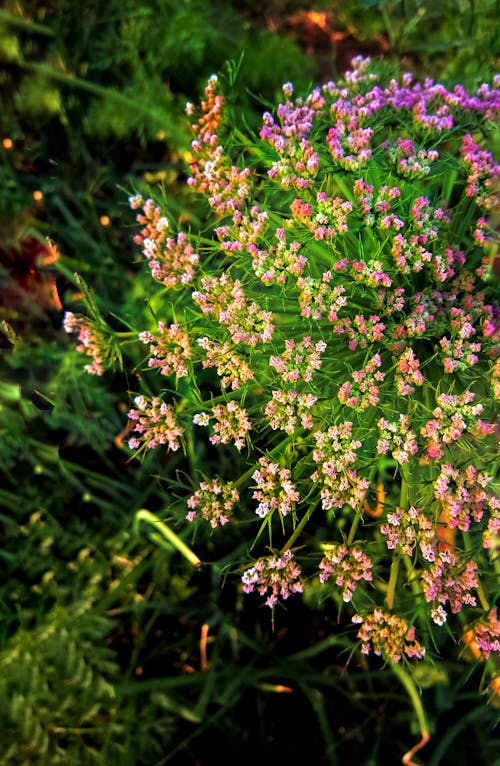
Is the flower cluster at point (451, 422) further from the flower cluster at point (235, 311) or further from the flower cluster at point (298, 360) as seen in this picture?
the flower cluster at point (235, 311)

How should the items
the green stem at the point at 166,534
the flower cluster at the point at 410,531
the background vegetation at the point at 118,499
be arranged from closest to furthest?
1. the flower cluster at the point at 410,531
2. the green stem at the point at 166,534
3. the background vegetation at the point at 118,499

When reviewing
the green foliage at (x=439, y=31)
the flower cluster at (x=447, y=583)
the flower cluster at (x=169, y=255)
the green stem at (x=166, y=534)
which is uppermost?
the green foliage at (x=439, y=31)

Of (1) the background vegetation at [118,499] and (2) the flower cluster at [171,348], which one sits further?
(1) the background vegetation at [118,499]

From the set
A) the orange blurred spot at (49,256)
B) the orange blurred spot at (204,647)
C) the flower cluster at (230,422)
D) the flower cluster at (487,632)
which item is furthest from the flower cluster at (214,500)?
the orange blurred spot at (49,256)

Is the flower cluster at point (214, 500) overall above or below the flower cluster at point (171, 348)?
below

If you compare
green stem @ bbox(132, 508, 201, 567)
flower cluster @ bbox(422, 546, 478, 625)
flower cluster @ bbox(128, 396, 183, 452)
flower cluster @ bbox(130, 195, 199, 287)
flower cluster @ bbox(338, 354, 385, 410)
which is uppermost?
flower cluster @ bbox(130, 195, 199, 287)

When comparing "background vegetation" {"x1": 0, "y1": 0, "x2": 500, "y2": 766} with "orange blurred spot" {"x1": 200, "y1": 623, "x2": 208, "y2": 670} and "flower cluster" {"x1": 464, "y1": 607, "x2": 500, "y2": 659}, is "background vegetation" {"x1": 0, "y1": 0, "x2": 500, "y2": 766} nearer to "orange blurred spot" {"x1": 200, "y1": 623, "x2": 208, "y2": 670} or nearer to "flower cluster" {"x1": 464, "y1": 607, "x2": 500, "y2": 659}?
"orange blurred spot" {"x1": 200, "y1": 623, "x2": 208, "y2": 670}

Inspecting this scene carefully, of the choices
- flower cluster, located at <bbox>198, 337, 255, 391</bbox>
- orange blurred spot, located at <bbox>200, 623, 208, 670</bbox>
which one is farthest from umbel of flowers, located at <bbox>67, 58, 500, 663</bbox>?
orange blurred spot, located at <bbox>200, 623, 208, 670</bbox>
